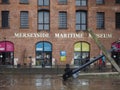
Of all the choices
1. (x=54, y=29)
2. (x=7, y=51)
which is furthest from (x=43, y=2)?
(x=7, y=51)

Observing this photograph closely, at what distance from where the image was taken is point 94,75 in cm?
4206

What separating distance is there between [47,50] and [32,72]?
1575cm

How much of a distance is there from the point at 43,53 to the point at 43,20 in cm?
586

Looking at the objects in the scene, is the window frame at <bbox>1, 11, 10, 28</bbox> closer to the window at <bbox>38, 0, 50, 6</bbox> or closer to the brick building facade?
the brick building facade

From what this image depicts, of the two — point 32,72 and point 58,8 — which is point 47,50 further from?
point 32,72

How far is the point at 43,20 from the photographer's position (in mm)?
79625

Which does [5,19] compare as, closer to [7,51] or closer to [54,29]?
[7,51]

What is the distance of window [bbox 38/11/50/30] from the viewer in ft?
261

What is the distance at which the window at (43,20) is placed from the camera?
261 feet

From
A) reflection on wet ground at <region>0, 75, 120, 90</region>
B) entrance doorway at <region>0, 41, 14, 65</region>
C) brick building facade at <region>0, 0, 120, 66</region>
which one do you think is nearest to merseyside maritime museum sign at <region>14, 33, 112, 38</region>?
brick building facade at <region>0, 0, 120, 66</region>

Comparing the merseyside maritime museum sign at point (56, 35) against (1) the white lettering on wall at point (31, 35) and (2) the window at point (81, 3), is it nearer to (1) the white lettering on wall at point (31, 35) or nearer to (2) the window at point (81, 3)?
(1) the white lettering on wall at point (31, 35)

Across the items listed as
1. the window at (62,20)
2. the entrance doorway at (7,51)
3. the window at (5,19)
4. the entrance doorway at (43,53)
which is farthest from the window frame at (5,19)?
the window at (62,20)

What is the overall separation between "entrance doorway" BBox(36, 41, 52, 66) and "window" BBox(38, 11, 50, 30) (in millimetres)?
2731

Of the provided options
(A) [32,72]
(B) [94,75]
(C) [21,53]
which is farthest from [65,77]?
(C) [21,53]
